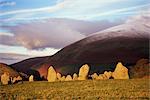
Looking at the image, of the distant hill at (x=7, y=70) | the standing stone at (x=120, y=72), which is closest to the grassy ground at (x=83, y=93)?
the standing stone at (x=120, y=72)

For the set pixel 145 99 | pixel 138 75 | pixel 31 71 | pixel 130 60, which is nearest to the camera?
pixel 145 99

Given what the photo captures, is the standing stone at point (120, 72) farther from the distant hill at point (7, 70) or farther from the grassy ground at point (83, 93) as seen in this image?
the distant hill at point (7, 70)

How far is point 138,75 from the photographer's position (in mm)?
76500

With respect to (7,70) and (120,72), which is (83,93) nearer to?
(120,72)

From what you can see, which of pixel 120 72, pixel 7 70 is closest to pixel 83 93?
pixel 120 72

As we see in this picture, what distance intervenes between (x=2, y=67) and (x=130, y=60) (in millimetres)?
37982

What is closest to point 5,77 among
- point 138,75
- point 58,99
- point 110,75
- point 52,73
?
point 52,73

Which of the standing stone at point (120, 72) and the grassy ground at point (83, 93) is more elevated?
the standing stone at point (120, 72)

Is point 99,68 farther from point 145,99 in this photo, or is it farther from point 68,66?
point 145,99

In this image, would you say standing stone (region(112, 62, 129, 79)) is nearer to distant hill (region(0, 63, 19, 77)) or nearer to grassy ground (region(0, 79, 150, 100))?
grassy ground (region(0, 79, 150, 100))

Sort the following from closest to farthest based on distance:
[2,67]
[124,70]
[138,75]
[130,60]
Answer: [124,70]
[138,75]
[2,67]
[130,60]

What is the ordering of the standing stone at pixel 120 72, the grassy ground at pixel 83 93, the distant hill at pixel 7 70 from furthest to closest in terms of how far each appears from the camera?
the distant hill at pixel 7 70 → the standing stone at pixel 120 72 → the grassy ground at pixel 83 93

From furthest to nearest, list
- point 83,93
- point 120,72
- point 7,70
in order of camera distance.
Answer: point 7,70 → point 120,72 → point 83,93

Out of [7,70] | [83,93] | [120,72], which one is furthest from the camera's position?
[7,70]
